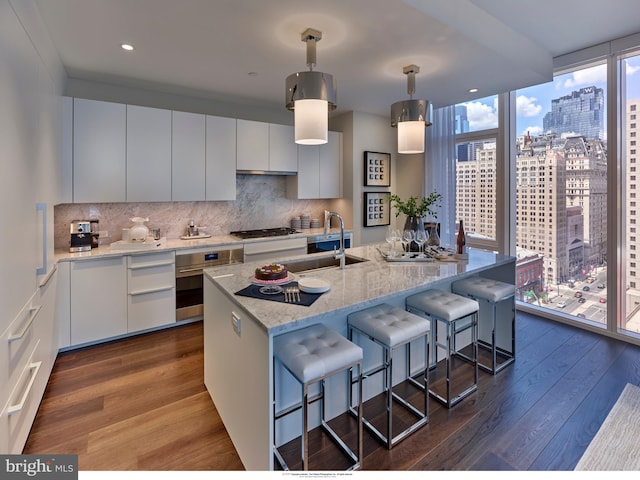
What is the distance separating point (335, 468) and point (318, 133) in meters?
1.90

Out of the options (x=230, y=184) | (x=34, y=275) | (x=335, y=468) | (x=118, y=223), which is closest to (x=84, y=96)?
(x=118, y=223)

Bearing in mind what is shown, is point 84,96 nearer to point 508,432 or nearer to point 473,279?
point 473,279

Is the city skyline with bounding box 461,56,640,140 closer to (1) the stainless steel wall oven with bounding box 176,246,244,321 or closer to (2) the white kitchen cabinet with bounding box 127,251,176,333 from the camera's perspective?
(1) the stainless steel wall oven with bounding box 176,246,244,321

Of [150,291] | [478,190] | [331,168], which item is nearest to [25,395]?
[150,291]

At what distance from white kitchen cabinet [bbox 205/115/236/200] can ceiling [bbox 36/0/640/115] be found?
14.7 inches

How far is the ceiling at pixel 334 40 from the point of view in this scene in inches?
83.0

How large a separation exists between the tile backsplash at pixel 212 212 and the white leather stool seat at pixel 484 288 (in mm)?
2710

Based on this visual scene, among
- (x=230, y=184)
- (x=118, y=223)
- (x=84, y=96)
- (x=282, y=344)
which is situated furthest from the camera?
(x=230, y=184)

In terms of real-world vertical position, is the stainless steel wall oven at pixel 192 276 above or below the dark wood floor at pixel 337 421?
above

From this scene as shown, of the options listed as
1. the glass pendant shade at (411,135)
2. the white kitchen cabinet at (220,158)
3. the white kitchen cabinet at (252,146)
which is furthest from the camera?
the white kitchen cabinet at (252,146)

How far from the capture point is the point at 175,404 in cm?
223

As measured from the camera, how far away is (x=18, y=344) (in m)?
1.64

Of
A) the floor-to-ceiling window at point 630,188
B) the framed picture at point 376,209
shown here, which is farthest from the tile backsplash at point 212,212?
the floor-to-ceiling window at point 630,188

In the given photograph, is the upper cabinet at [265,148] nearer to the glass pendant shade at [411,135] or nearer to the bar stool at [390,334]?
the glass pendant shade at [411,135]
